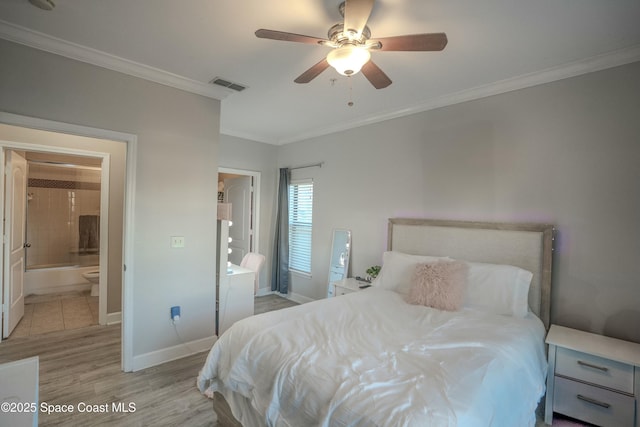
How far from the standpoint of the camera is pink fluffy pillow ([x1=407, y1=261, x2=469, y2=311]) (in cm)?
244

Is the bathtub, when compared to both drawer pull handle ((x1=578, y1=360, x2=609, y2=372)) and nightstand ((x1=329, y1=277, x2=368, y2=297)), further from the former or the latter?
drawer pull handle ((x1=578, y1=360, x2=609, y2=372))

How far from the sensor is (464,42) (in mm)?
2123

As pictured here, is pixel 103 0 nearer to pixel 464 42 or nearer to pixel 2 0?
pixel 2 0

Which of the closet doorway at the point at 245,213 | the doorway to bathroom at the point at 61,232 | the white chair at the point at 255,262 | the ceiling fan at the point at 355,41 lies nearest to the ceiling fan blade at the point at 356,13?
the ceiling fan at the point at 355,41

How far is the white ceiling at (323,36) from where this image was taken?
180 centimetres

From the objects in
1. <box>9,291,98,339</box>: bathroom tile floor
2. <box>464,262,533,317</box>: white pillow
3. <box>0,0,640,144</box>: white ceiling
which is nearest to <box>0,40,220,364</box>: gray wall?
<box>0,0,640,144</box>: white ceiling

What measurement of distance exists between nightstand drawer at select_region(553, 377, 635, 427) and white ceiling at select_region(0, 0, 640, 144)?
2331mm

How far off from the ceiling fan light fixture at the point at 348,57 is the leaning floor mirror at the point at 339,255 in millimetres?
2598

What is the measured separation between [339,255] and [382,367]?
2669 mm

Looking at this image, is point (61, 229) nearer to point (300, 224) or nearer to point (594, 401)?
point (300, 224)

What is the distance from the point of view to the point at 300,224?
488 cm

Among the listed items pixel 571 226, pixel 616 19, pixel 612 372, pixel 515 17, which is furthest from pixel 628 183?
pixel 515 17

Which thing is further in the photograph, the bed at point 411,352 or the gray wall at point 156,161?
the gray wall at point 156,161

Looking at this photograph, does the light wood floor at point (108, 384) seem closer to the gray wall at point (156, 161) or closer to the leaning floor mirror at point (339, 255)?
the gray wall at point (156, 161)
